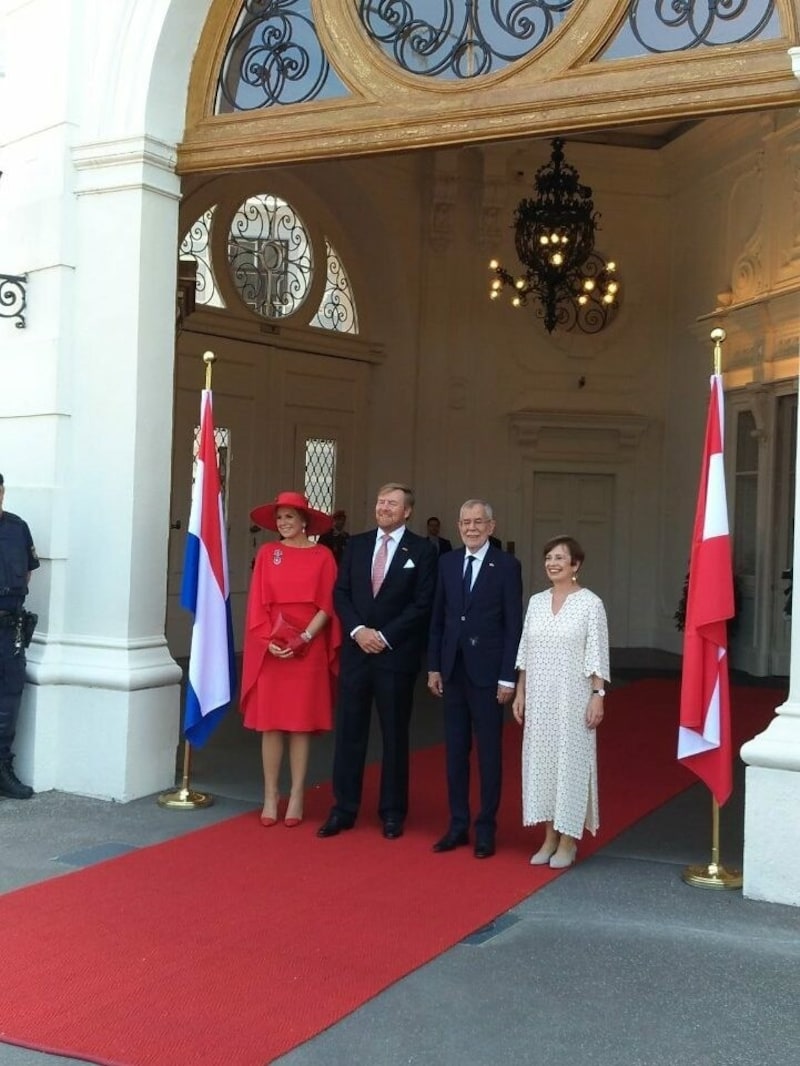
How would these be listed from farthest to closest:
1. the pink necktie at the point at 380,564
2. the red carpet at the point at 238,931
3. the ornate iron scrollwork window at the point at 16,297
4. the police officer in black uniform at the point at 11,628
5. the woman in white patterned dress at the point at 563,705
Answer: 1. the ornate iron scrollwork window at the point at 16,297
2. the police officer in black uniform at the point at 11,628
3. the pink necktie at the point at 380,564
4. the woman in white patterned dress at the point at 563,705
5. the red carpet at the point at 238,931

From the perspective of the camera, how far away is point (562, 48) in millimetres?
5633

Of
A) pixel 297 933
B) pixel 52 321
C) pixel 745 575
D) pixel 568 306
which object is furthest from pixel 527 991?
pixel 568 306

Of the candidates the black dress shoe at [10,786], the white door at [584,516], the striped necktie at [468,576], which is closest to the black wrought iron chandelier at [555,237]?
the white door at [584,516]

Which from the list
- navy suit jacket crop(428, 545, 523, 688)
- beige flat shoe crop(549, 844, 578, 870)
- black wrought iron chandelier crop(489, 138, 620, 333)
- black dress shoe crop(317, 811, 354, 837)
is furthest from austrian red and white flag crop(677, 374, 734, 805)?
black wrought iron chandelier crop(489, 138, 620, 333)

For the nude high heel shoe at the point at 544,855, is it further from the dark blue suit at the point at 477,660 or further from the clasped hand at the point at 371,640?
the clasped hand at the point at 371,640

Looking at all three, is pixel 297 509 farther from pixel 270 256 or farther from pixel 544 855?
pixel 270 256

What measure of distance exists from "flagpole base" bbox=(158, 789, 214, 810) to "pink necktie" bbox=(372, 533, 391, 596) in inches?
59.1

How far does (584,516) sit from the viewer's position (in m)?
14.9

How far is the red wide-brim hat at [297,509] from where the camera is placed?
19.8 ft

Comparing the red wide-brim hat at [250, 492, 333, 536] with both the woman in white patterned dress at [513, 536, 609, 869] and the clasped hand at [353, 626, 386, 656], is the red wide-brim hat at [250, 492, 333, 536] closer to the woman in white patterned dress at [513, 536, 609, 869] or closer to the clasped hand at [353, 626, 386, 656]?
the clasped hand at [353, 626, 386, 656]

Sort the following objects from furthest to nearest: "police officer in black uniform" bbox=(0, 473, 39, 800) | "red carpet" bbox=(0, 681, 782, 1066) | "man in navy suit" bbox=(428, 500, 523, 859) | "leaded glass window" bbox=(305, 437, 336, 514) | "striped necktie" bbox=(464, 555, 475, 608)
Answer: "leaded glass window" bbox=(305, 437, 336, 514) < "police officer in black uniform" bbox=(0, 473, 39, 800) < "striped necktie" bbox=(464, 555, 475, 608) < "man in navy suit" bbox=(428, 500, 523, 859) < "red carpet" bbox=(0, 681, 782, 1066)

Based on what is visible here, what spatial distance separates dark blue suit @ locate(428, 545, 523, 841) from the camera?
5.56 meters

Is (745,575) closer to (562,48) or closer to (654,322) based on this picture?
(654,322)

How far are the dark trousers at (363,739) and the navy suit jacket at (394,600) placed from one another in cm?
8
